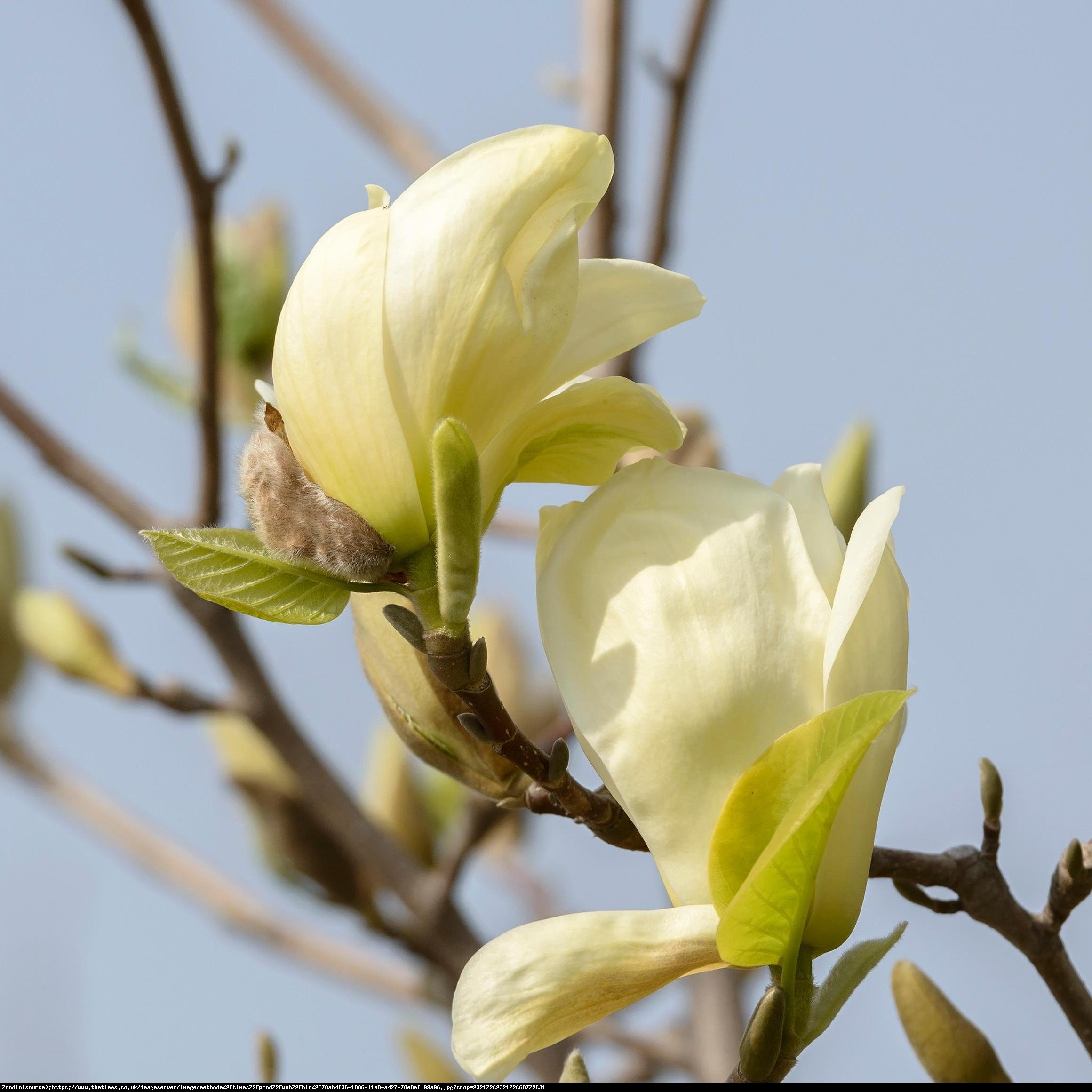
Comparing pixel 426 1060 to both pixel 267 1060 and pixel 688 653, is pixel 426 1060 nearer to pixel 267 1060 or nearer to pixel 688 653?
pixel 267 1060

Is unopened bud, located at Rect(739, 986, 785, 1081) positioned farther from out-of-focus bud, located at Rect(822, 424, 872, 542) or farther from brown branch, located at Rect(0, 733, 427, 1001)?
brown branch, located at Rect(0, 733, 427, 1001)

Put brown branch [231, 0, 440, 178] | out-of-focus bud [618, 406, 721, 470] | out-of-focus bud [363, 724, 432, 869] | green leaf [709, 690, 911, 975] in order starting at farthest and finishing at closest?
brown branch [231, 0, 440, 178], out-of-focus bud [363, 724, 432, 869], out-of-focus bud [618, 406, 721, 470], green leaf [709, 690, 911, 975]

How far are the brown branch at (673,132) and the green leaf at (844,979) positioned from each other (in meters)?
0.62

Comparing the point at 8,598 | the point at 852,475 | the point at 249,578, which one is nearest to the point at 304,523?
the point at 249,578

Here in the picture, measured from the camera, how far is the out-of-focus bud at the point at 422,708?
42 cm

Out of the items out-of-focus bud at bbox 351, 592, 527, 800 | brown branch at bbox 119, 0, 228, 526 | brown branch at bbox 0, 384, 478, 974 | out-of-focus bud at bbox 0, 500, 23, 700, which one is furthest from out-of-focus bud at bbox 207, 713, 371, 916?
out-of-focus bud at bbox 351, 592, 527, 800

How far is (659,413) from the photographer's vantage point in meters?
0.43

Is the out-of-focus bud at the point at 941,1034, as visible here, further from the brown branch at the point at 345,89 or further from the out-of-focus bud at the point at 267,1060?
the brown branch at the point at 345,89

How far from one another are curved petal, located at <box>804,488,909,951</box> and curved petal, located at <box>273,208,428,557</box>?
12 cm

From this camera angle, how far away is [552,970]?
14.1 inches

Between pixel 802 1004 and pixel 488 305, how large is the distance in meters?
0.22

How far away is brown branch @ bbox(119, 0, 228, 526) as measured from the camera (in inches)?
30.5

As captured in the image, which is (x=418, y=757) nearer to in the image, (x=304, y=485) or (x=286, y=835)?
(x=304, y=485)

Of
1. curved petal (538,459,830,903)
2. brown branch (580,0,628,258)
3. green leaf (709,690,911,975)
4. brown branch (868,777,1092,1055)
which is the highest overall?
brown branch (580,0,628,258)
